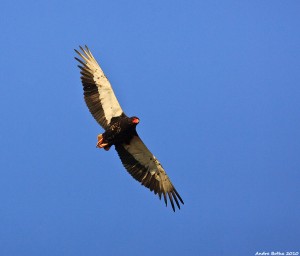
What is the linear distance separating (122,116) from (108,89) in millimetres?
1042

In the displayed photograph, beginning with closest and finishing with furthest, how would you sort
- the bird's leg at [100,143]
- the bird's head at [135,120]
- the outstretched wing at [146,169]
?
the bird's head at [135,120]
the bird's leg at [100,143]
the outstretched wing at [146,169]

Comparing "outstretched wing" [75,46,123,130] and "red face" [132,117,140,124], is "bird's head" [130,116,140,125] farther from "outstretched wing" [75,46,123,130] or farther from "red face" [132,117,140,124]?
"outstretched wing" [75,46,123,130]

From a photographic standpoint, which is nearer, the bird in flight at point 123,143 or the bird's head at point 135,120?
the bird's head at point 135,120

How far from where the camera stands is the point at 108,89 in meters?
17.4

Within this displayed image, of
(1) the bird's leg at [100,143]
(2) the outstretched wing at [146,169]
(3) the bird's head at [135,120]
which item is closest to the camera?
(3) the bird's head at [135,120]

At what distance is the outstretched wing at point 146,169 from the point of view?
17375 mm

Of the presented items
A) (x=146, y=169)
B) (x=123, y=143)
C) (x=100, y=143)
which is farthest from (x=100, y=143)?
(x=146, y=169)

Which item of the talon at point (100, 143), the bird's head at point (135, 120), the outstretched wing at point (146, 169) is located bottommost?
the talon at point (100, 143)

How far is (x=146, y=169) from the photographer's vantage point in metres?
17.6

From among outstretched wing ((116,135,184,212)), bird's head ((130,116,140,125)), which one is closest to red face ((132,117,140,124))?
bird's head ((130,116,140,125))

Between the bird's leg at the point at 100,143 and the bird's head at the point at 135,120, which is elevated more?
the bird's head at the point at 135,120

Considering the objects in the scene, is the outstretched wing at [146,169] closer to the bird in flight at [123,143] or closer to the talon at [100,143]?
the bird in flight at [123,143]

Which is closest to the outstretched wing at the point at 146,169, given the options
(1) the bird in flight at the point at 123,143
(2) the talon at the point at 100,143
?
(1) the bird in flight at the point at 123,143

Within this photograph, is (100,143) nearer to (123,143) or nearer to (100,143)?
(100,143)
